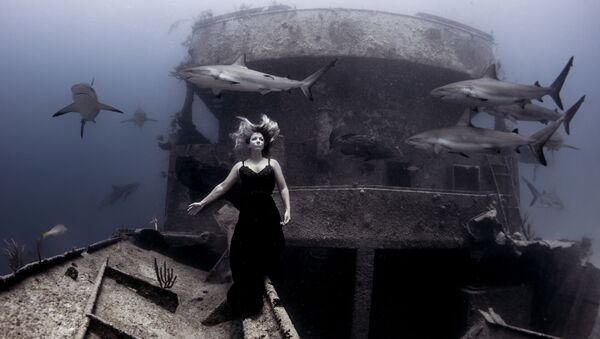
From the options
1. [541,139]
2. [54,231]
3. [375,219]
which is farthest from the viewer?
[54,231]

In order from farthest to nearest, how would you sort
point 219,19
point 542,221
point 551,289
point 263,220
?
point 542,221 → point 219,19 → point 551,289 → point 263,220

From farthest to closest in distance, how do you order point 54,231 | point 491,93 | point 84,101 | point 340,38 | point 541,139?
point 340,38, point 84,101, point 54,231, point 491,93, point 541,139

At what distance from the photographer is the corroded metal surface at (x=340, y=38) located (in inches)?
348

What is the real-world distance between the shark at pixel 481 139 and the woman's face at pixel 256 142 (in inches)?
115

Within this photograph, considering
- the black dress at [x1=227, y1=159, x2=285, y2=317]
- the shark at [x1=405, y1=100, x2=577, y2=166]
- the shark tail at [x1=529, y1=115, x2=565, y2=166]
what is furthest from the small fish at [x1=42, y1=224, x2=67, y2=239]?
the shark tail at [x1=529, y1=115, x2=565, y2=166]

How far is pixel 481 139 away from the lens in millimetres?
5223

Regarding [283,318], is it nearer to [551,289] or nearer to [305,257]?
[305,257]

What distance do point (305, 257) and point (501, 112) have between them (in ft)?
14.7

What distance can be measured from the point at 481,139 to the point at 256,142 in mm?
3420

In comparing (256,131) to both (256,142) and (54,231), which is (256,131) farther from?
(54,231)

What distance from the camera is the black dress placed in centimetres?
333

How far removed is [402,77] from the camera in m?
9.30

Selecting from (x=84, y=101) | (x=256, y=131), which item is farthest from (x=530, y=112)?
(x=84, y=101)

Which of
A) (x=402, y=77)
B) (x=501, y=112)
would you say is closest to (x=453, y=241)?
(x=501, y=112)
